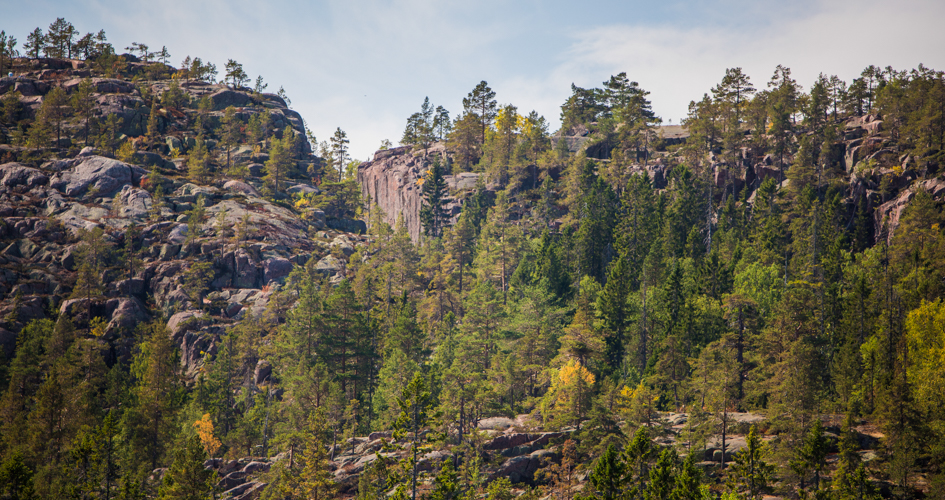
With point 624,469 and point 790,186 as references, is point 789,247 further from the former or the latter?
point 624,469

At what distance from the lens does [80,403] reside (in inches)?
2265

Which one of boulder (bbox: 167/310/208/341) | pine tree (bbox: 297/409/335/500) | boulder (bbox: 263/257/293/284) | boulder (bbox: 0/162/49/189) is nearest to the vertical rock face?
boulder (bbox: 263/257/293/284)

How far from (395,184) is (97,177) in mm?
56023

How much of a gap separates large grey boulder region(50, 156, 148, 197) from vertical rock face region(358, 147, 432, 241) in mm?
46209

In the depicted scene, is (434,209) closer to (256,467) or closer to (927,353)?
(256,467)

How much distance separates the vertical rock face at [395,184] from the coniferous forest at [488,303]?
643 millimetres

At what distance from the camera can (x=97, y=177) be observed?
114688mm

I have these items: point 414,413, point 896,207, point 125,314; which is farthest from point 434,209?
point 414,413

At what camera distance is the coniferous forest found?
1714 inches

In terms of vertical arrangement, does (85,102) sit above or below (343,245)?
above

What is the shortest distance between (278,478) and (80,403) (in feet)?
78.1

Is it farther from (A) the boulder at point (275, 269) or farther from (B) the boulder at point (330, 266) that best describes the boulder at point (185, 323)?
(B) the boulder at point (330, 266)

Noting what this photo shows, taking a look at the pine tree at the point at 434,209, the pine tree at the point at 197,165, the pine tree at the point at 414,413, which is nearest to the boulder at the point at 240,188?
the pine tree at the point at 197,165

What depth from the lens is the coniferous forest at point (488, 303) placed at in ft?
143
